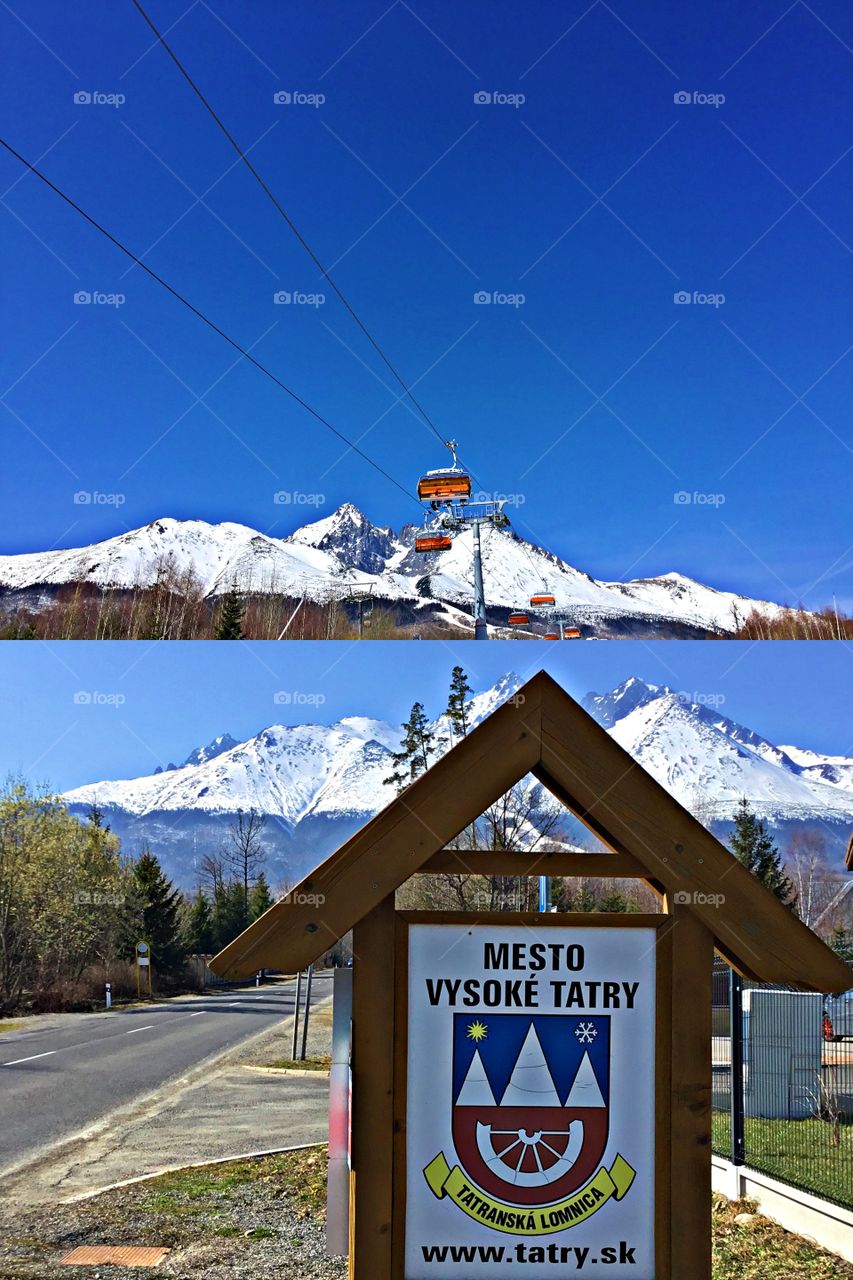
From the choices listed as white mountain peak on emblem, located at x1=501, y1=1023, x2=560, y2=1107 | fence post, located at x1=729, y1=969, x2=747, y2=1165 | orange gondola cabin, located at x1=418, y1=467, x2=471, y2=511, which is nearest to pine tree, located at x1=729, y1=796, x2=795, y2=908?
orange gondola cabin, located at x1=418, y1=467, x2=471, y2=511

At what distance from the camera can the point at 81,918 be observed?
42125 mm

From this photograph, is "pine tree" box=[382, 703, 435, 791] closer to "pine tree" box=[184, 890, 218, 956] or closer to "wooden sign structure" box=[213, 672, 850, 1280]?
"pine tree" box=[184, 890, 218, 956]

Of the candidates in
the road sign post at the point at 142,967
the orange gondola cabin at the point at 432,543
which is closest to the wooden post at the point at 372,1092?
the orange gondola cabin at the point at 432,543

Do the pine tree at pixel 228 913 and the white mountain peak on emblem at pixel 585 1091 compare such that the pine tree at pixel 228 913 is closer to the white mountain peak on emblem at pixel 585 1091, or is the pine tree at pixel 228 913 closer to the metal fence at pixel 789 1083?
the metal fence at pixel 789 1083

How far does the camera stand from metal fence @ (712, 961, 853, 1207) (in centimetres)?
1055

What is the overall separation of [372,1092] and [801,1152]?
8.76m

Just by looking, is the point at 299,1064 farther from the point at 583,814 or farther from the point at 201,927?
the point at 201,927

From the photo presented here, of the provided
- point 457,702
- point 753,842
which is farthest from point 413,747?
point 753,842

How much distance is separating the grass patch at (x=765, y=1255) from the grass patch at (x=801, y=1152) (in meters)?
0.49

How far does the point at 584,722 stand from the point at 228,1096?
54.3 feet

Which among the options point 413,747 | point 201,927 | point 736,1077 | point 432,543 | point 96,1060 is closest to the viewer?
point 736,1077

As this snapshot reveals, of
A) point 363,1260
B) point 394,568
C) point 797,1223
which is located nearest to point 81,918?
point 394,568

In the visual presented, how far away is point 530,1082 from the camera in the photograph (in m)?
4.07

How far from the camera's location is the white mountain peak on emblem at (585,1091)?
4078mm
